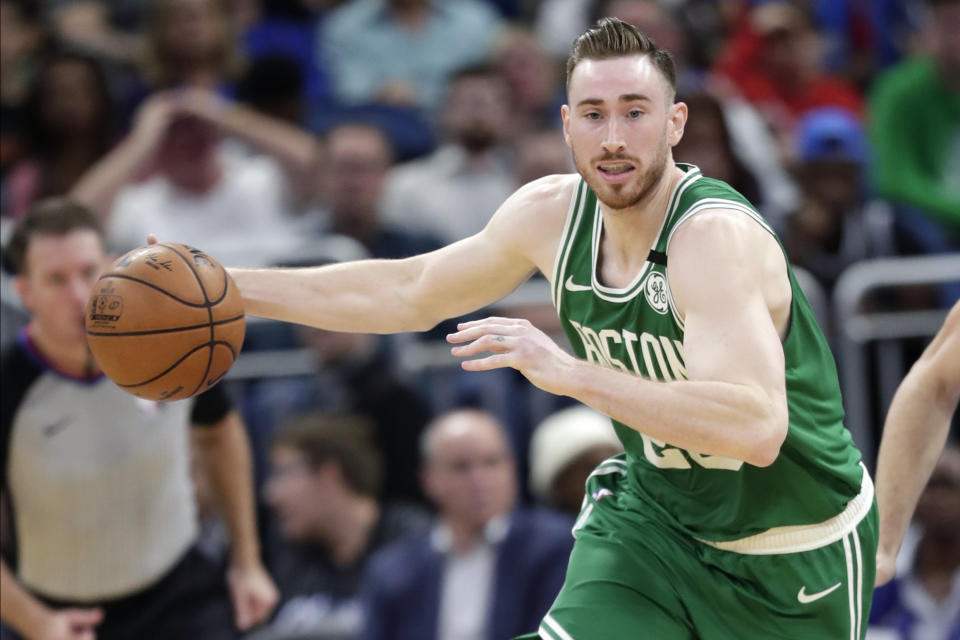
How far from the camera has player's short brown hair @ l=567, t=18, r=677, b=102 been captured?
13.7 feet

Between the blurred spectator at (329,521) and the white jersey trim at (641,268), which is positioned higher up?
the white jersey trim at (641,268)

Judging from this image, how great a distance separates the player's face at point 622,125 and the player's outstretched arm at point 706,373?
35cm

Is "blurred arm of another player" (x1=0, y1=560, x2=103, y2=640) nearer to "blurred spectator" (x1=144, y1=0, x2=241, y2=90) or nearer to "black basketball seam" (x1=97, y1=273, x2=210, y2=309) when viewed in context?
"black basketball seam" (x1=97, y1=273, x2=210, y2=309)

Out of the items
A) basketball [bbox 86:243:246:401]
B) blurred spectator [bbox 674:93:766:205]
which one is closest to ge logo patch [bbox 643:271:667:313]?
basketball [bbox 86:243:246:401]

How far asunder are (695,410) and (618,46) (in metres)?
1.07

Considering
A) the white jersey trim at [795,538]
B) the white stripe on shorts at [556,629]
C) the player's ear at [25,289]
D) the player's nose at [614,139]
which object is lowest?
the white stripe on shorts at [556,629]

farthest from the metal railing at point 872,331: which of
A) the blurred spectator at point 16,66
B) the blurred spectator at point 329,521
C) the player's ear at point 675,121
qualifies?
the blurred spectator at point 16,66

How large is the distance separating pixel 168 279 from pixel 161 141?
470 cm

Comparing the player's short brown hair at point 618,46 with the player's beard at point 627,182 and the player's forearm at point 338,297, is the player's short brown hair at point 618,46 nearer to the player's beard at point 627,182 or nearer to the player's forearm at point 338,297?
the player's beard at point 627,182

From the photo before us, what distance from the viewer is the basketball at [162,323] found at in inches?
178

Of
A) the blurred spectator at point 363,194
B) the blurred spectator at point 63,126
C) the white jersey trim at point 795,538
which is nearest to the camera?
the white jersey trim at point 795,538

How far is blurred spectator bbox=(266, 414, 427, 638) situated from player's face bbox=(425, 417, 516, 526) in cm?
40

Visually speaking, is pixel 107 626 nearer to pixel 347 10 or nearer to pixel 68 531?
pixel 68 531

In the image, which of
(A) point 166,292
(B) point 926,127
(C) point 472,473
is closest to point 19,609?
(A) point 166,292
